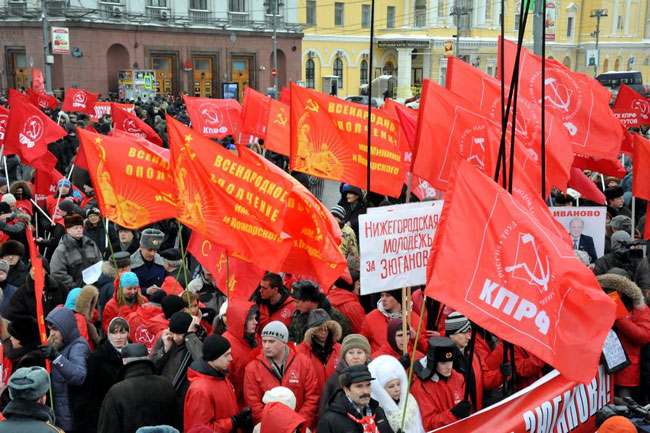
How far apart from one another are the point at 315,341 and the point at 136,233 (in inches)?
180

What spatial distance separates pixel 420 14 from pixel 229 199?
2112 inches

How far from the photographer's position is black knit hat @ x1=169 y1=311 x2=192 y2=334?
5262 millimetres

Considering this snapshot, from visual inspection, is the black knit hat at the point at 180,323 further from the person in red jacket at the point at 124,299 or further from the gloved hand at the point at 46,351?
the person in red jacket at the point at 124,299

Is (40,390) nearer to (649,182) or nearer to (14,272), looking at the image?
(14,272)

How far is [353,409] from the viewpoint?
14.1ft

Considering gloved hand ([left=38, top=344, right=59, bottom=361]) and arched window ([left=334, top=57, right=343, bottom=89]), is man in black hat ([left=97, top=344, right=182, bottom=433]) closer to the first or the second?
gloved hand ([left=38, top=344, right=59, bottom=361])

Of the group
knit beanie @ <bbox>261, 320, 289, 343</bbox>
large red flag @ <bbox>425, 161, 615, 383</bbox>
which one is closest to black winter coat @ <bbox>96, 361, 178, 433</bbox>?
knit beanie @ <bbox>261, 320, 289, 343</bbox>

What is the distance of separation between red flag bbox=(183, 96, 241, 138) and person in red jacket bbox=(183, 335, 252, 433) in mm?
8652

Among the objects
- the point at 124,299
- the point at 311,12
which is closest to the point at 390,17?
the point at 311,12

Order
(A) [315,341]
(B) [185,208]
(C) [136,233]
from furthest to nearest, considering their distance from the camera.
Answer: (C) [136,233], (B) [185,208], (A) [315,341]

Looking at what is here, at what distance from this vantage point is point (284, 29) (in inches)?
1825

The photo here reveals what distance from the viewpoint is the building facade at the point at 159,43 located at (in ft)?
123

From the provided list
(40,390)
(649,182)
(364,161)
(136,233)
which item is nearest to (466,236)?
(40,390)

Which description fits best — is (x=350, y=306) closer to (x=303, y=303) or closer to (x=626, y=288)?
(x=303, y=303)
